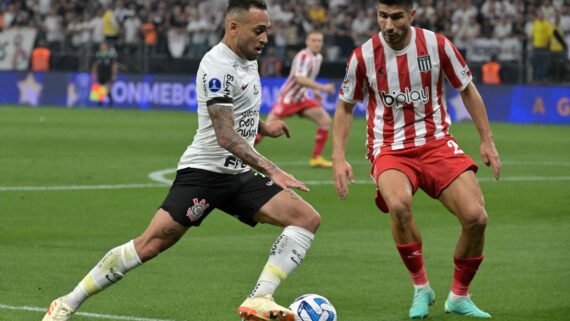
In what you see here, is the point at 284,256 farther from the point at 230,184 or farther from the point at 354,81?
the point at 354,81

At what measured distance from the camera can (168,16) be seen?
40.8 meters

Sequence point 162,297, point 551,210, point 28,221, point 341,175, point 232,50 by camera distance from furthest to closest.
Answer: point 551,210 < point 28,221 < point 162,297 < point 341,175 < point 232,50

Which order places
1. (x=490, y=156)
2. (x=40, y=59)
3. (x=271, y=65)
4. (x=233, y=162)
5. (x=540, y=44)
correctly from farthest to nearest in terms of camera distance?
(x=40, y=59) < (x=271, y=65) < (x=540, y=44) < (x=490, y=156) < (x=233, y=162)

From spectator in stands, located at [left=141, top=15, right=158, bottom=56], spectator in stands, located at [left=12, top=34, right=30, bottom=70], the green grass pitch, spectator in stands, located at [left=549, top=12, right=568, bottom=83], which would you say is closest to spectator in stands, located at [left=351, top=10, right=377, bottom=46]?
spectator in stands, located at [left=549, top=12, right=568, bottom=83]

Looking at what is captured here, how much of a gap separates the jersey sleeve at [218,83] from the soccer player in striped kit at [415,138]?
1.13 m

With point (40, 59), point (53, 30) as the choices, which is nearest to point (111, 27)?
point (53, 30)

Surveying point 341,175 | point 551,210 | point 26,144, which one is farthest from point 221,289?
point 26,144

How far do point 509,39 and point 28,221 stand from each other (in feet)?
74.7

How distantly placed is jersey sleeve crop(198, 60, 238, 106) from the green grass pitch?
1.56m

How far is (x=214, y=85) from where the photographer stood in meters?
7.68

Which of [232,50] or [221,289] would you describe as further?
[221,289]

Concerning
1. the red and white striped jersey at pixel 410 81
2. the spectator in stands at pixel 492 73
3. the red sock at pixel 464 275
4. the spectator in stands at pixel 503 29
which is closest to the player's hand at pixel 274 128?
the red and white striped jersey at pixel 410 81

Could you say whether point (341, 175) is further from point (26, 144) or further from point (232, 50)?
point (26, 144)

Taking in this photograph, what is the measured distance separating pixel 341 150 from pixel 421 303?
1171mm
